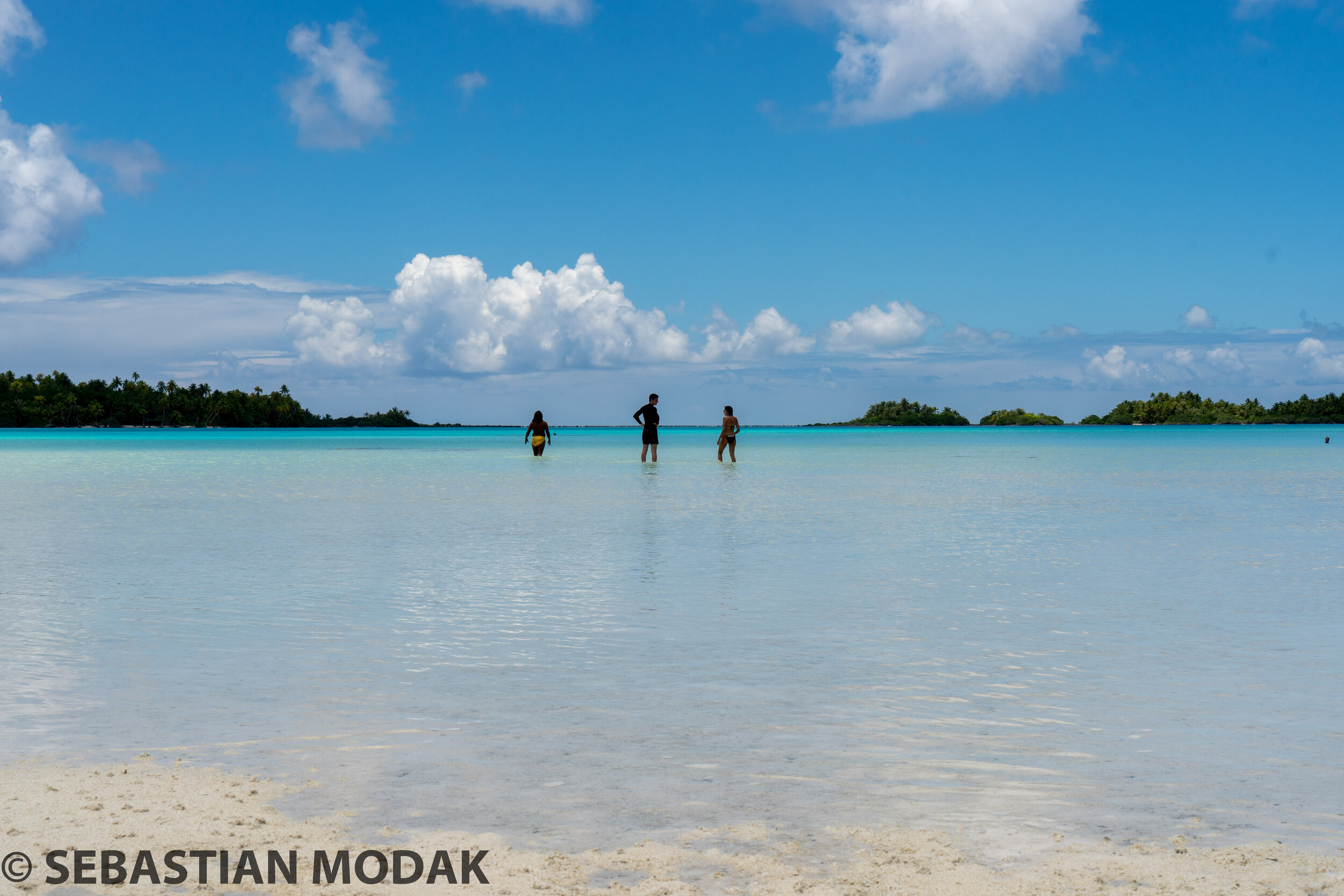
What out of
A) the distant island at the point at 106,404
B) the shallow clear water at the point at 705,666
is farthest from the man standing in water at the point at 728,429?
the distant island at the point at 106,404

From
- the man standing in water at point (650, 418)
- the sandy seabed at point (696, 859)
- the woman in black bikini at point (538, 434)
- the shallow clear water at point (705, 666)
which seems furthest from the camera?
the woman in black bikini at point (538, 434)

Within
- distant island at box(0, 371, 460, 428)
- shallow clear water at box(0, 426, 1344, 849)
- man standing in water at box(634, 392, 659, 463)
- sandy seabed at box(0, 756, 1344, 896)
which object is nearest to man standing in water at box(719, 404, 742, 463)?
man standing in water at box(634, 392, 659, 463)

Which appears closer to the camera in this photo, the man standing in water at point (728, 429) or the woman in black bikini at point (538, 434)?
the man standing in water at point (728, 429)

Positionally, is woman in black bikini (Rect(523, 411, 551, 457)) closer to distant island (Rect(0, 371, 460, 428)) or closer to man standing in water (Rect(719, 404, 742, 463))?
man standing in water (Rect(719, 404, 742, 463))

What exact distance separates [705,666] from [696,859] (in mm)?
3143

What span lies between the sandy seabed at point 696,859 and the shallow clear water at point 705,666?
0.16 m

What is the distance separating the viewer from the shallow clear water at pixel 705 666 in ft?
14.5

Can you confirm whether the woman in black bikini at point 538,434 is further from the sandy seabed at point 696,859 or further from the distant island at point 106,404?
the distant island at point 106,404

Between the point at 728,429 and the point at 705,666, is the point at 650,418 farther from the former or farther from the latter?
the point at 705,666

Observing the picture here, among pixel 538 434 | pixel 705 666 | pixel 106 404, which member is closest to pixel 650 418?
pixel 538 434

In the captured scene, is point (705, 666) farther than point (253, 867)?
Yes

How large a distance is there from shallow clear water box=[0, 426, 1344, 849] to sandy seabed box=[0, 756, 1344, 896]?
0.16 metres

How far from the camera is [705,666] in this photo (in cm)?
687

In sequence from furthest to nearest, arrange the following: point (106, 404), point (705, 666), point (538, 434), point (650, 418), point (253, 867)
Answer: point (106, 404) < point (538, 434) < point (650, 418) < point (705, 666) < point (253, 867)
